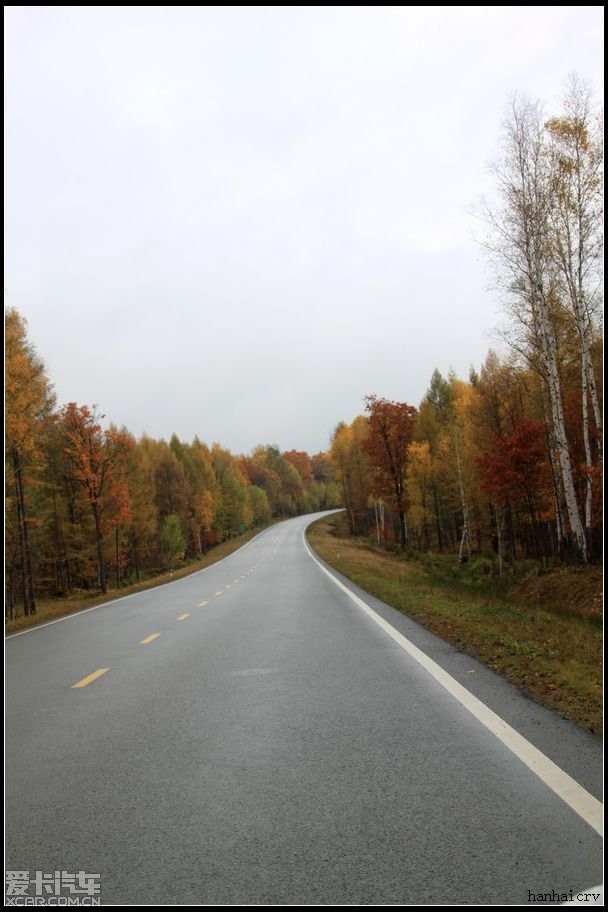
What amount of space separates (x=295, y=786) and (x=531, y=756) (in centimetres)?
162

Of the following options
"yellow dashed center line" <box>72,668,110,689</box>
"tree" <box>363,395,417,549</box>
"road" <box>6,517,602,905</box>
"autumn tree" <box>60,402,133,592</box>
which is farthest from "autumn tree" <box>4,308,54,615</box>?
"tree" <box>363,395,417,549</box>

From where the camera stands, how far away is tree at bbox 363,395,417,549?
179ft

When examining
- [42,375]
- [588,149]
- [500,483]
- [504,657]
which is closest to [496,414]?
[500,483]

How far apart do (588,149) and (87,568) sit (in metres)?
42.0

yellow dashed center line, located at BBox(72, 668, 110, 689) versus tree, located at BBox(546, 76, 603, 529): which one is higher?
tree, located at BBox(546, 76, 603, 529)

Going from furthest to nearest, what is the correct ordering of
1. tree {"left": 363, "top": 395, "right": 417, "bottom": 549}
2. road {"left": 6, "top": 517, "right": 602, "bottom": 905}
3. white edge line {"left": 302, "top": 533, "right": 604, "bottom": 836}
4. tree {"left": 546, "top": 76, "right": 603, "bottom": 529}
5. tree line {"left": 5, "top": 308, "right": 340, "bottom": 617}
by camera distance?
tree {"left": 363, "top": 395, "right": 417, "bottom": 549} < tree line {"left": 5, "top": 308, "right": 340, "bottom": 617} < tree {"left": 546, "top": 76, "right": 603, "bottom": 529} < white edge line {"left": 302, "top": 533, "right": 604, "bottom": 836} < road {"left": 6, "top": 517, "right": 602, "bottom": 905}

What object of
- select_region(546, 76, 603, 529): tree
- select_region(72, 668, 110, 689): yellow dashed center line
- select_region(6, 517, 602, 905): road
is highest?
select_region(546, 76, 603, 529): tree

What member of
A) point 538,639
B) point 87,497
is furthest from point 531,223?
point 87,497

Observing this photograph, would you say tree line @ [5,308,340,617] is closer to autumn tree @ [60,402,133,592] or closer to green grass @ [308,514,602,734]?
autumn tree @ [60,402,133,592]

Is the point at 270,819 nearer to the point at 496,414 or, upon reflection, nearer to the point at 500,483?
the point at 500,483

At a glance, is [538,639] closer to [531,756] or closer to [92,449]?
[531,756]

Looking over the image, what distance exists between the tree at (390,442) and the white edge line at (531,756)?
47.0 m

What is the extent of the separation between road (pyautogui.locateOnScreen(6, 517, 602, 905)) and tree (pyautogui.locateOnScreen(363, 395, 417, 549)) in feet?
153

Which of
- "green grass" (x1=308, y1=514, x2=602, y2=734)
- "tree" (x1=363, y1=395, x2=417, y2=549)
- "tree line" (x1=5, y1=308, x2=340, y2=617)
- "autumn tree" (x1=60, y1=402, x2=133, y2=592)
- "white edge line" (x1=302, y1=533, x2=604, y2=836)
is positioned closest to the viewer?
"white edge line" (x1=302, y1=533, x2=604, y2=836)
